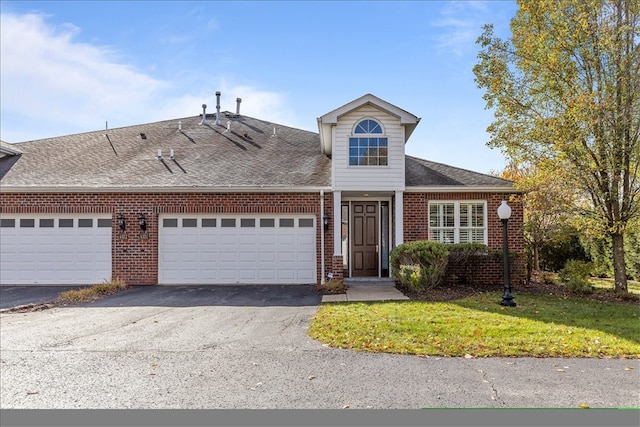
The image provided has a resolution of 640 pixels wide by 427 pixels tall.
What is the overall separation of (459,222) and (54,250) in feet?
40.5

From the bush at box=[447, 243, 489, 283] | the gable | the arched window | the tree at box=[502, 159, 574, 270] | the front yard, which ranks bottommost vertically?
the front yard

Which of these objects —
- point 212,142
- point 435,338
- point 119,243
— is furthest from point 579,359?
point 212,142

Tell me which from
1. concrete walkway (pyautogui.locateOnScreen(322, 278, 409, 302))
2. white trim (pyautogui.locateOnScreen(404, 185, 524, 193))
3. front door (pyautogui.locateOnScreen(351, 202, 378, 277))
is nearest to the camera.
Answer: concrete walkway (pyautogui.locateOnScreen(322, 278, 409, 302))

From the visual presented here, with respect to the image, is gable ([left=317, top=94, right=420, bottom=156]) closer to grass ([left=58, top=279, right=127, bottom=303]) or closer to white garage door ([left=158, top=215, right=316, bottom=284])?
white garage door ([left=158, top=215, right=316, bottom=284])

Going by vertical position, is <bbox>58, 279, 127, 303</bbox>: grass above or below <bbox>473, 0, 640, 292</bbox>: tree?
below

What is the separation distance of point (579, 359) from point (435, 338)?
1.82m

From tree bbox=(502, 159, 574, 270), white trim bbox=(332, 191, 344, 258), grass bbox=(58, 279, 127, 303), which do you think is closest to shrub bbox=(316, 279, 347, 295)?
white trim bbox=(332, 191, 344, 258)

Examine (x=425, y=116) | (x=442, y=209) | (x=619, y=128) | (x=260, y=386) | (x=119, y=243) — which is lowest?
(x=260, y=386)

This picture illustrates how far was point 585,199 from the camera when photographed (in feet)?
37.2

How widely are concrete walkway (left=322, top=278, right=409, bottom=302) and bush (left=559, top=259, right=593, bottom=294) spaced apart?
15.7 ft

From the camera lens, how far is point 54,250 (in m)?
12.2

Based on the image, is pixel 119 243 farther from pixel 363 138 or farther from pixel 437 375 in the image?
pixel 437 375

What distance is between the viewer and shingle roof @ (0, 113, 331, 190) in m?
12.4

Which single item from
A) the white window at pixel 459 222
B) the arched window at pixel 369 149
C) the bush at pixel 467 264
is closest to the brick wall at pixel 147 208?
the arched window at pixel 369 149
